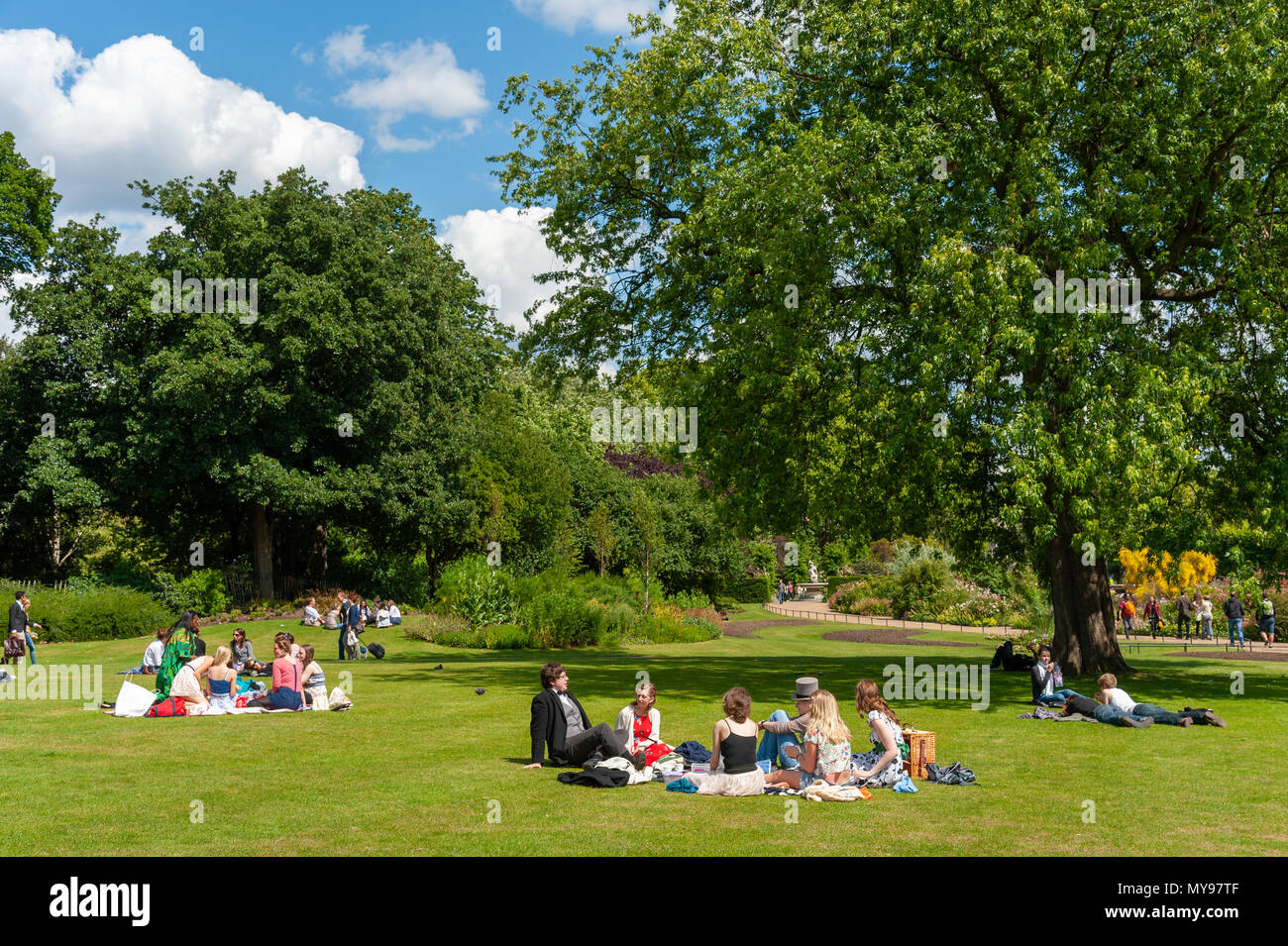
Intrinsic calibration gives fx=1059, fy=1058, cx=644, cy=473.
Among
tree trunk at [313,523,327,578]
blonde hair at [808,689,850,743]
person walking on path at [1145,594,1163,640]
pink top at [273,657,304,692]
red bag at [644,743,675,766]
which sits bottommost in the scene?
person walking on path at [1145,594,1163,640]

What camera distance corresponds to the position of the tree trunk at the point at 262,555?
4156 cm

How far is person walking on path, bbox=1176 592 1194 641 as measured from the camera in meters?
37.7

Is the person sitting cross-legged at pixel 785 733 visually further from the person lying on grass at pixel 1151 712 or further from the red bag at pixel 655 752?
the person lying on grass at pixel 1151 712

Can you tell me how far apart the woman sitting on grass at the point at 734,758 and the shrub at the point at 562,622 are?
2073cm

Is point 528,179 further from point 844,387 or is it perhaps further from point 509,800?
point 509,800

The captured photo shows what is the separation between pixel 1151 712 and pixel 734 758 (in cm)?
794

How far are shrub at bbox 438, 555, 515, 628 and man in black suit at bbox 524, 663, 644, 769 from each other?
70.0 feet

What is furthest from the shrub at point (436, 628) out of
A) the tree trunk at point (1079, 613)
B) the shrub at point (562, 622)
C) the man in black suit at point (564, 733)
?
the man in black suit at point (564, 733)

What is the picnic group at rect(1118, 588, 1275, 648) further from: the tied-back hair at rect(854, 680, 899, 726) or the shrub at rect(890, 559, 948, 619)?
the tied-back hair at rect(854, 680, 899, 726)

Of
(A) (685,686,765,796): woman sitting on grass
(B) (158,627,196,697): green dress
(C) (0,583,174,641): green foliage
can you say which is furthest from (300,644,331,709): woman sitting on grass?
(C) (0,583,174,641): green foliage

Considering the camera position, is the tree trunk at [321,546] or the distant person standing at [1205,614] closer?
the distant person standing at [1205,614]

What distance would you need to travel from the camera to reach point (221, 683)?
16141 millimetres

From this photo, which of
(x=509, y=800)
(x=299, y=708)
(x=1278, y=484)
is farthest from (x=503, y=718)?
(x=1278, y=484)

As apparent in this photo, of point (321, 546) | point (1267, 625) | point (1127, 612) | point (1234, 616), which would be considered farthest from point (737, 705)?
point (321, 546)
